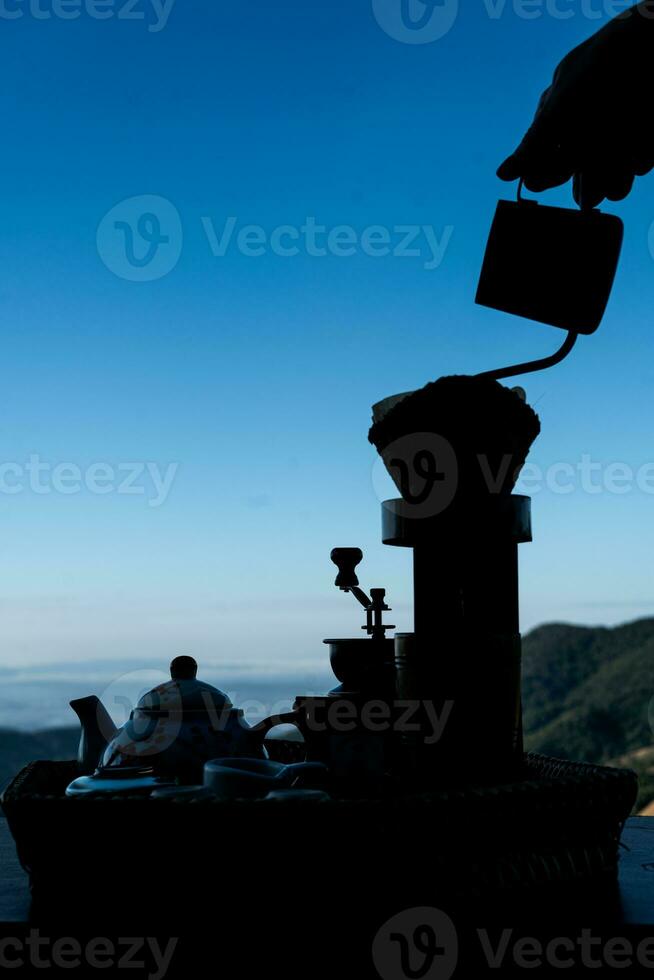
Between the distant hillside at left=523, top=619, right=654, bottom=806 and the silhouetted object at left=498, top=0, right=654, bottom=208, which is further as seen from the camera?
the distant hillside at left=523, top=619, right=654, bottom=806

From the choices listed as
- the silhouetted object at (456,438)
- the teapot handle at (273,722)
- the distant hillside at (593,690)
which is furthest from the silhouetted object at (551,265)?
the distant hillside at (593,690)

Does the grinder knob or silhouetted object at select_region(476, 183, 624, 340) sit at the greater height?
silhouetted object at select_region(476, 183, 624, 340)

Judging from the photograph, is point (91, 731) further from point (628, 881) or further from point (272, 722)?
point (628, 881)

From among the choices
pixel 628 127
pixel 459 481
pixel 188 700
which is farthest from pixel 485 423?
pixel 188 700

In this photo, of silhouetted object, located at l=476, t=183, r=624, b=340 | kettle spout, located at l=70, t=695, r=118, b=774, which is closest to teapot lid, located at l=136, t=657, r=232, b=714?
kettle spout, located at l=70, t=695, r=118, b=774

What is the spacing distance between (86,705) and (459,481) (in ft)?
2.24

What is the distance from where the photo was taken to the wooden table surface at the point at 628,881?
0.99 m

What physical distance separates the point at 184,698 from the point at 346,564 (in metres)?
0.40

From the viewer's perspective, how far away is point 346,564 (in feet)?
5.15

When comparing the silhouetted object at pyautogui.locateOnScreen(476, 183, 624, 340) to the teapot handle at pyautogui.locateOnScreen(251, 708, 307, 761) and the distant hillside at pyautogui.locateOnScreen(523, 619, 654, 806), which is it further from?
the distant hillside at pyautogui.locateOnScreen(523, 619, 654, 806)

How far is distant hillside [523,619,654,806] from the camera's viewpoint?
34.3 m

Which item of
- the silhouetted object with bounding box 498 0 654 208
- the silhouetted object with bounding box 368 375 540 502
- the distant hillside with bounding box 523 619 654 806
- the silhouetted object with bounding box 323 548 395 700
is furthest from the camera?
the distant hillside with bounding box 523 619 654 806

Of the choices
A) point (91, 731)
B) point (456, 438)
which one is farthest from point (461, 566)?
point (91, 731)

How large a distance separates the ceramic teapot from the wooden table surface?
0.57 ft
